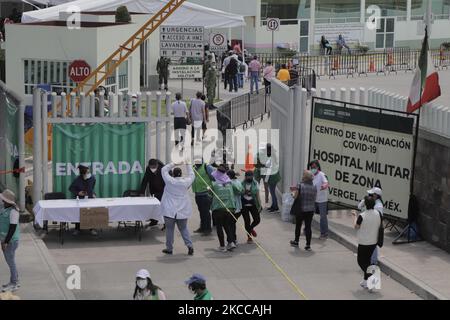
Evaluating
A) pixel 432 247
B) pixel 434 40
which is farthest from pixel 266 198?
pixel 434 40

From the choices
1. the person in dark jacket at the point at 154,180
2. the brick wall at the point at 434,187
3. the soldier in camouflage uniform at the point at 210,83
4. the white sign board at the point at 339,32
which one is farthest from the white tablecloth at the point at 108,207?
the white sign board at the point at 339,32

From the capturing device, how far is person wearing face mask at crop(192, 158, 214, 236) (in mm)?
18922

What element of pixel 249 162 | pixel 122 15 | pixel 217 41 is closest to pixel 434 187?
pixel 249 162

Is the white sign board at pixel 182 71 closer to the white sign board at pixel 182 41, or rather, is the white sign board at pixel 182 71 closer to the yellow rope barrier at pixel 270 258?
the white sign board at pixel 182 41

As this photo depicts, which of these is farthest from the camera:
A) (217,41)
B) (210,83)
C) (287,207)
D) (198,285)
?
(217,41)

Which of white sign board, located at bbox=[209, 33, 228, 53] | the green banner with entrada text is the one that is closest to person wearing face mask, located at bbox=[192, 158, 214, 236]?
the green banner with entrada text

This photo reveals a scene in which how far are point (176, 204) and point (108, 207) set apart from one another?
149cm

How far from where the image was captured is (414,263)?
16844mm

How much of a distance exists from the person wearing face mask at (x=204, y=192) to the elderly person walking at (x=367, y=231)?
13.3 feet

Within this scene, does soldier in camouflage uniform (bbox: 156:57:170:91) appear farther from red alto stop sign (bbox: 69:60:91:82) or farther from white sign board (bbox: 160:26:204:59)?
red alto stop sign (bbox: 69:60:91:82)

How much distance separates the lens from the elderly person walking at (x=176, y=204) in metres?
17.2

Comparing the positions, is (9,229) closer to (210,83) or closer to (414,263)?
(414,263)

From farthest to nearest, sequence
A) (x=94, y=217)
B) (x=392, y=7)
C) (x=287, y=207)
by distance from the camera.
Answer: (x=392, y=7) < (x=287, y=207) < (x=94, y=217)
